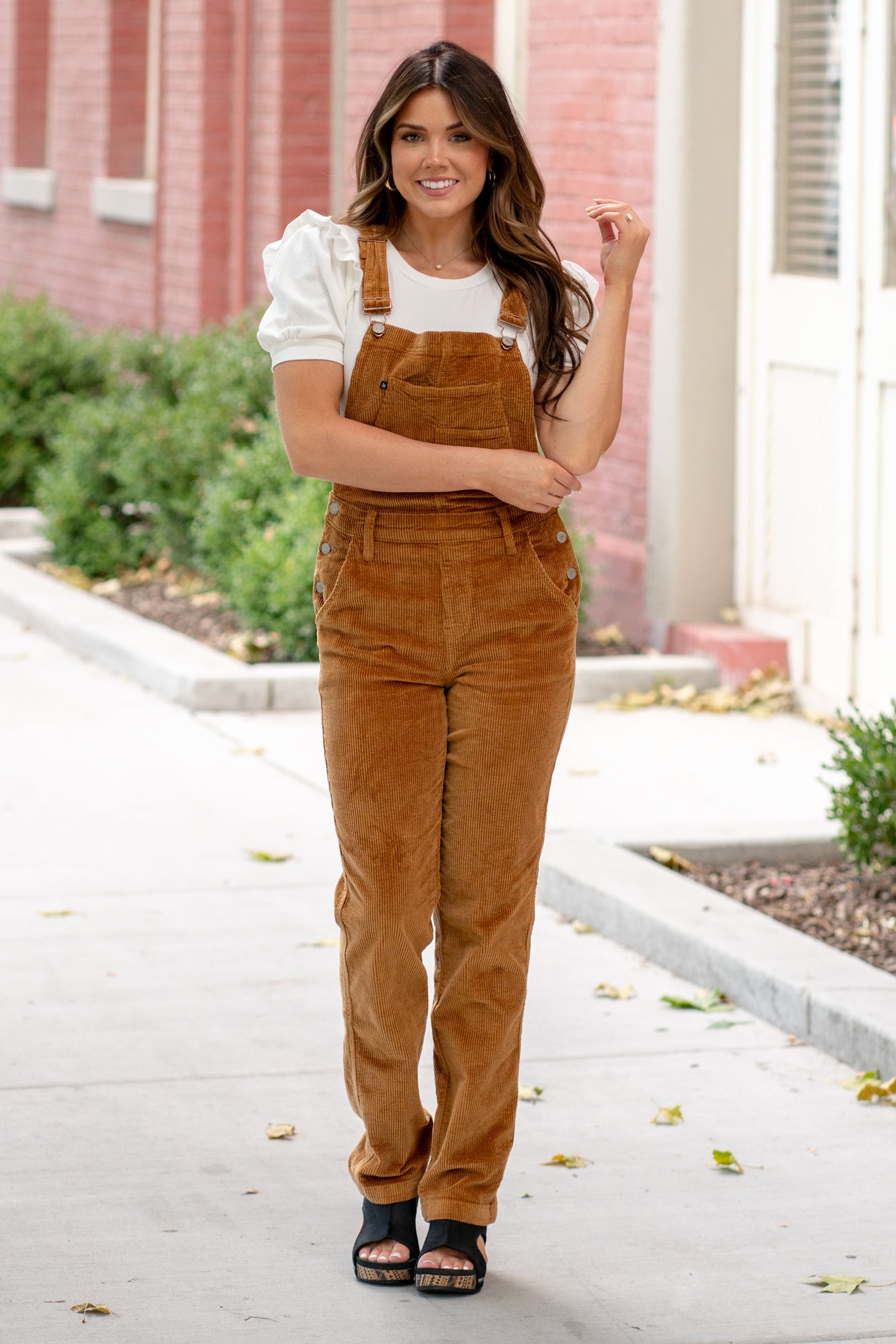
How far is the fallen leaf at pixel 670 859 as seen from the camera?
19.9 ft

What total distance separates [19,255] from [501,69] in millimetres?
8622

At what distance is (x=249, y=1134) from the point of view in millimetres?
4258

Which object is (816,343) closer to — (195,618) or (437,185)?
(195,618)

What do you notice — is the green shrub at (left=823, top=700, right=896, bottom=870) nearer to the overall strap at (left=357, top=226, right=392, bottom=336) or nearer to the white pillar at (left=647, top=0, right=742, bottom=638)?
the overall strap at (left=357, top=226, right=392, bottom=336)

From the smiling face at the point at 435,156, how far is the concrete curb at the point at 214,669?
181 inches

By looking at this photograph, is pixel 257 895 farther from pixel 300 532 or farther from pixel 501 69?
pixel 501 69

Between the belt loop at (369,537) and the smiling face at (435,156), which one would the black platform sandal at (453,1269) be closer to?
the belt loop at (369,537)

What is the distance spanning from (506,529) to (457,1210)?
111 centimetres

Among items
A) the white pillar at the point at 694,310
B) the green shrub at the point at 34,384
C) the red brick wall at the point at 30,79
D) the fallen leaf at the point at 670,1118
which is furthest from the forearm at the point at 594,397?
the red brick wall at the point at 30,79

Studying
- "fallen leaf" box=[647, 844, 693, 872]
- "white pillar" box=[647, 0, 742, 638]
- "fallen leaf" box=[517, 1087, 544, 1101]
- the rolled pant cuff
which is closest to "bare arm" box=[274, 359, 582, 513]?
the rolled pant cuff

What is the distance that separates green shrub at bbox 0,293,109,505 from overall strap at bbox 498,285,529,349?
33.3 ft

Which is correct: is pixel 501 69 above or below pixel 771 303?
above

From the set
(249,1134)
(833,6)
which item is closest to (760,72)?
(833,6)

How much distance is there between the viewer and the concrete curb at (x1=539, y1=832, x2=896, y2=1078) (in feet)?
15.4
